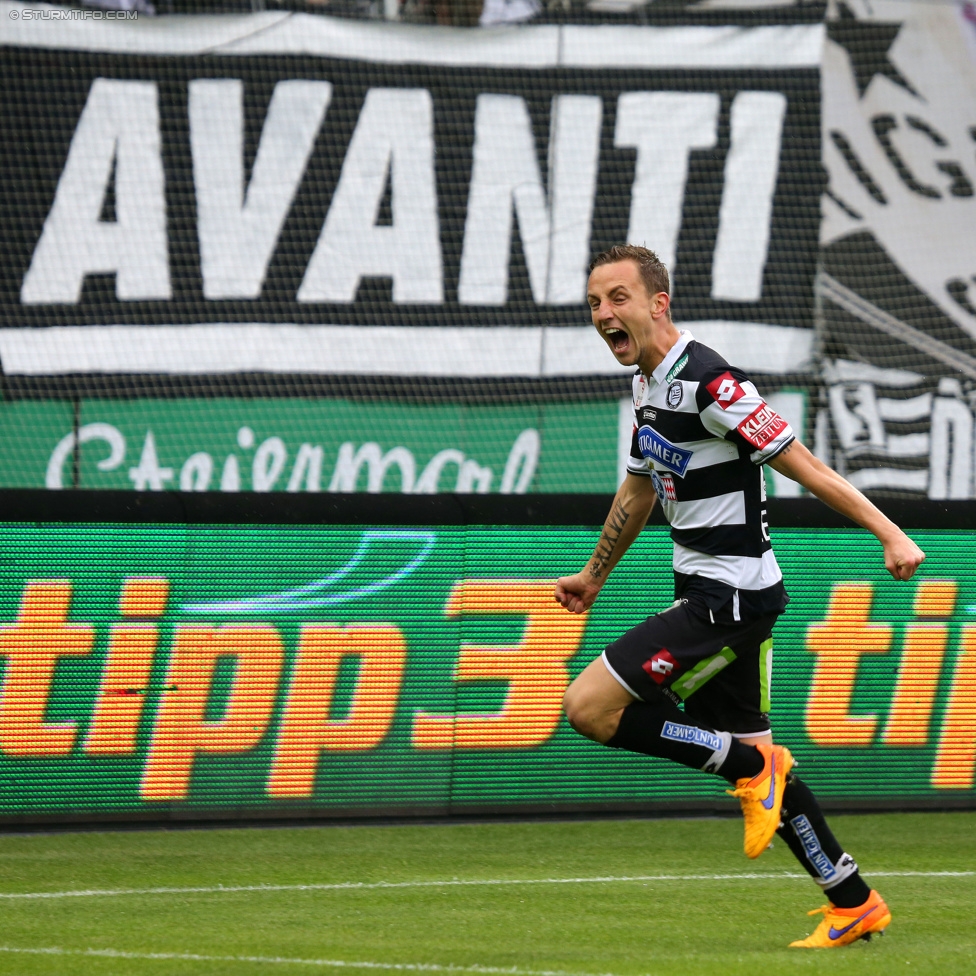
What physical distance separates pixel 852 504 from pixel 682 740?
822mm

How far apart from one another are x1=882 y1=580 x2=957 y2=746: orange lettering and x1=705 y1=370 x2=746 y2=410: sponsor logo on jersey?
3234 millimetres

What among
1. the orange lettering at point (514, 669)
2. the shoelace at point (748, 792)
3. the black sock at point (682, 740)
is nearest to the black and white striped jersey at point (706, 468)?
the black sock at point (682, 740)

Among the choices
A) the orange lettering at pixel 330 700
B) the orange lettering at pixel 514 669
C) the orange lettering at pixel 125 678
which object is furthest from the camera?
the orange lettering at pixel 514 669

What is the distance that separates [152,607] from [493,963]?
2.85 m

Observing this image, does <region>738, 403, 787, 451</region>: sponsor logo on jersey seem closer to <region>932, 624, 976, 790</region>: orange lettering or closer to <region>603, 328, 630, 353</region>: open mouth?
<region>603, 328, 630, 353</region>: open mouth

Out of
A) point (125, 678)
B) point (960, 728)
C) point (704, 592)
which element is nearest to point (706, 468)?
point (704, 592)

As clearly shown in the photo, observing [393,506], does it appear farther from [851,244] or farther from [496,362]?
[851,244]

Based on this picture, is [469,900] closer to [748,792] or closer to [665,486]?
[748,792]

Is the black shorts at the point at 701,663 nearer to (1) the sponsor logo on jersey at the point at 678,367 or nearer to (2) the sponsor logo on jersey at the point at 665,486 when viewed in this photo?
(2) the sponsor logo on jersey at the point at 665,486

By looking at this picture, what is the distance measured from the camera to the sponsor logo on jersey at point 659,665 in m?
4.34

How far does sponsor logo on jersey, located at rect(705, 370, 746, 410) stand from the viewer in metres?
4.30

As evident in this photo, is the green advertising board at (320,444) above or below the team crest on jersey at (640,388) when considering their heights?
below

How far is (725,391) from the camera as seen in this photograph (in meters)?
4.30

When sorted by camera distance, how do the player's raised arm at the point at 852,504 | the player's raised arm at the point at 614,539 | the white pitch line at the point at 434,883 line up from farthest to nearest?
the white pitch line at the point at 434,883
the player's raised arm at the point at 614,539
the player's raised arm at the point at 852,504
